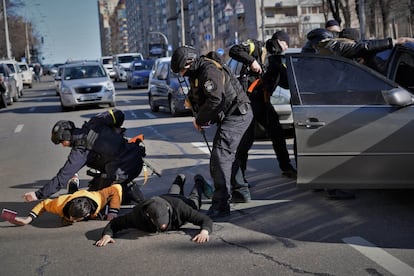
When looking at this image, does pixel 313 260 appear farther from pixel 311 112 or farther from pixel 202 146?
pixel 202 146

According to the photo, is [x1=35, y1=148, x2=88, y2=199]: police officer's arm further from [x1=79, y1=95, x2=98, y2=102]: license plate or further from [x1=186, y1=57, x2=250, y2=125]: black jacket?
[x1=79, y1=95, x2=98, y2=102]: license plate

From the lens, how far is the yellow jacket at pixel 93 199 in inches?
237

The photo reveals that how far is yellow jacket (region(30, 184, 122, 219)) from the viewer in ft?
19.8

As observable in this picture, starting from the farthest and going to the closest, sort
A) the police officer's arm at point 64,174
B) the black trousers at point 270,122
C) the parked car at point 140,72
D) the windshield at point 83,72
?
the parked car at point 140,72 < the windshield at point 83,72 < the black trousers at point 270,122 < the police officer's arm at point 64,174

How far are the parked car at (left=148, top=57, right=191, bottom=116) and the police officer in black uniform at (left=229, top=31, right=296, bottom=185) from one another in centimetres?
866

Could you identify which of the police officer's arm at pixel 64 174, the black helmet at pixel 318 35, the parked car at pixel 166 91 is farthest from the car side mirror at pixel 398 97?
the parked car at pixel 166 91

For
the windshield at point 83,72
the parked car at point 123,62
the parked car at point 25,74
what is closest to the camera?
the windshield at point 83,72

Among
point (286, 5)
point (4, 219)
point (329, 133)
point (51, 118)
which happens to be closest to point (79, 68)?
point (51, 118)

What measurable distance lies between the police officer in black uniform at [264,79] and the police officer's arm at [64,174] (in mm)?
1684

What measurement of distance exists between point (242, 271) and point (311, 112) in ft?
6.03

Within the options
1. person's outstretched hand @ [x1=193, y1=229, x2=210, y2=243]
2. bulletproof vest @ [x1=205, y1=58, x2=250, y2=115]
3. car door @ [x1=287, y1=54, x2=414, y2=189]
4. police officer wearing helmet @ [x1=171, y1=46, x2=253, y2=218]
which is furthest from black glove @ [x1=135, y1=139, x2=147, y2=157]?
car door @ [x1=287, y1=54, x2=414, y2=189]

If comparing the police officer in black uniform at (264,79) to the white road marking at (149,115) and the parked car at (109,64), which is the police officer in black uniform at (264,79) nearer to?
the white road marking at (149,115)

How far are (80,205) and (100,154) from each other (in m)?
0.80

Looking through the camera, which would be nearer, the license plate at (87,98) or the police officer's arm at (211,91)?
the police officer's arm at (211,91)
